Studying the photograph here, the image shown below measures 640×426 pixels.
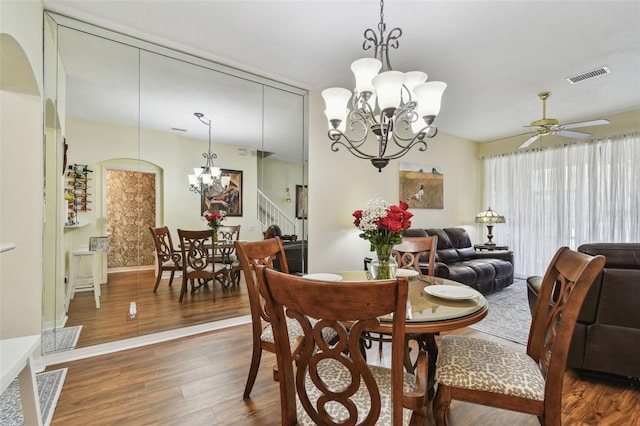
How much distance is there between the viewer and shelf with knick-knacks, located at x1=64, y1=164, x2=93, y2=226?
2.49 metres

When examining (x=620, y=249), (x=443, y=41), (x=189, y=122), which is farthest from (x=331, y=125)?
(x=620, y=249)

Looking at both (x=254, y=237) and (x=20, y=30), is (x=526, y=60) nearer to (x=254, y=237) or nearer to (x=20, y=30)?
(x=254, y=237)

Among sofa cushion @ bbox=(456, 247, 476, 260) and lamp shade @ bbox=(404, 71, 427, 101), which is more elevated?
lamp shade @ bbox=(404, 71, 427, 101)

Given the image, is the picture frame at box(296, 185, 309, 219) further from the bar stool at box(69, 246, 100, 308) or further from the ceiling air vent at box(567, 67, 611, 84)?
the ceiling air vent at box(567, 67, 611, 84)

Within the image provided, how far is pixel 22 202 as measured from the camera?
2.12 m

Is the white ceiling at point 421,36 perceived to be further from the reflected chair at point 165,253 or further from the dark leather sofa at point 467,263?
the dark leather sofa at point 467,263

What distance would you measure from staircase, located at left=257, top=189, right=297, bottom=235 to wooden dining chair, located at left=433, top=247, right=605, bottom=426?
2385 mm

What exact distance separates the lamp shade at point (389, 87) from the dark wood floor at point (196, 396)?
1.94 meters

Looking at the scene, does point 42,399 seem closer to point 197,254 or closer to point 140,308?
point 140,308

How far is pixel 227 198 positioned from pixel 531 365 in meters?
2.89

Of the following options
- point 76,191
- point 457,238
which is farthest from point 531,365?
point 457,238

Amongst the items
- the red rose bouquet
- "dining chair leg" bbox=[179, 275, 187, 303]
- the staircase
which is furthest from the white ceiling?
"dining chair leg" bbox=[179, 275, 187, 303]

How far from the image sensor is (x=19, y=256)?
2.12 meters

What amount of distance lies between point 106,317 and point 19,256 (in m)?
0.82
